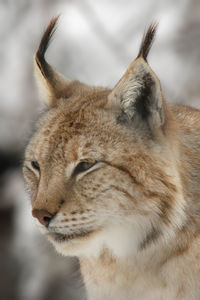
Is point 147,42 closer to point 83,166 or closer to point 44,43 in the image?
point 83,166

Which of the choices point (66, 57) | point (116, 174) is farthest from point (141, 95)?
point (66, 57)

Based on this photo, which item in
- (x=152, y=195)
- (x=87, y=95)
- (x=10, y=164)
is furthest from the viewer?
(x=10, y=164)

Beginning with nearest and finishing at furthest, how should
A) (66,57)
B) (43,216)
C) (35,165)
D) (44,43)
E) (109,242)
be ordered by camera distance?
(43,216)
(109,242)
(35,165)
(44,43)
(66,57)

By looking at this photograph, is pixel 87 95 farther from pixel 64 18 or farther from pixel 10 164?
pixel 64 18

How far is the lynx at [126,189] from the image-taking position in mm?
3082

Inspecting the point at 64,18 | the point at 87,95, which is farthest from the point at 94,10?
the point at 87,95

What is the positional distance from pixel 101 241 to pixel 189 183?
61cm

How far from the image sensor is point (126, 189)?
3078mm

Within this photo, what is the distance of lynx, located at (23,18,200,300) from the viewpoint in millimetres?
3082

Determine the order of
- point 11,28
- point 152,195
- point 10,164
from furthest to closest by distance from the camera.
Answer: point 11,28
point 10,164
point 152,195

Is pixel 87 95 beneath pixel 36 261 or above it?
above

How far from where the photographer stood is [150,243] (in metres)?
3.27

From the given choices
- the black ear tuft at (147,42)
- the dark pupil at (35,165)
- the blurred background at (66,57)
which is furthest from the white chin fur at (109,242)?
the blurred background at (66,57)

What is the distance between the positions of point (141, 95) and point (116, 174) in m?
0.47
